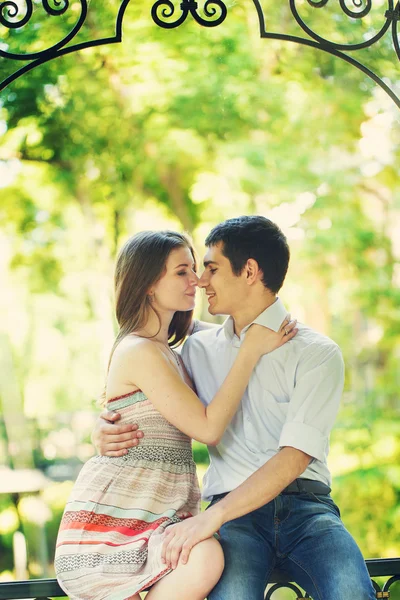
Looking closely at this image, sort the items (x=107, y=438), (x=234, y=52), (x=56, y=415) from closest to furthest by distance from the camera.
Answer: (x=107, y=438), (x=234, y=52), (x=56, y=415)

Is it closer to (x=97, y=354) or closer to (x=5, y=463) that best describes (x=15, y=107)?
(x=97, y=354)

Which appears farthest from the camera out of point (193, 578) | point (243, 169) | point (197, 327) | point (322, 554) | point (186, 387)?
point (243, 169)

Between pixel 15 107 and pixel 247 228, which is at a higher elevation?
pixel 15 107

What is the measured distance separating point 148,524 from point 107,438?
237mm

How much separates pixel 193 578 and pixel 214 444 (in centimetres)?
33

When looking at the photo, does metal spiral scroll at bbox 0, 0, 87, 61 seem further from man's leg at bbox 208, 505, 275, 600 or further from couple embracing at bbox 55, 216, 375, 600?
man's leg at bbox 208, 505, 275, 600

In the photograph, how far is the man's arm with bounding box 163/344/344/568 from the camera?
5.67ft

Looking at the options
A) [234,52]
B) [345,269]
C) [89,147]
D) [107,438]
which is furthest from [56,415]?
[107,438]

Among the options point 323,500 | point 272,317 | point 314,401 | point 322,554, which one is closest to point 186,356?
point 272,317

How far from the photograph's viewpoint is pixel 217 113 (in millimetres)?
5926

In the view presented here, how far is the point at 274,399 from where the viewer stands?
6.64 feet

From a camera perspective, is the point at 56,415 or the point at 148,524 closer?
the point at 148,524

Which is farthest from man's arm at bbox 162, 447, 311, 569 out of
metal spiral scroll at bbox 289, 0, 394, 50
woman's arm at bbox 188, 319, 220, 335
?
metal spiral scroll at bbox 289, 0, 394, 50

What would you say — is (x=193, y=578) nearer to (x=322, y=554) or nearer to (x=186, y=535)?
(x=186, y=535)
